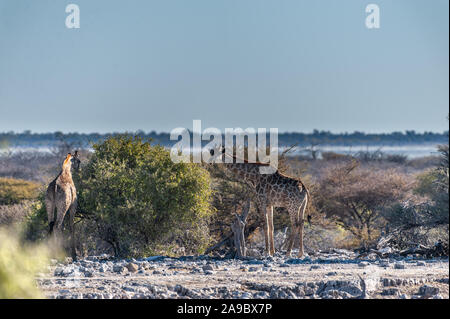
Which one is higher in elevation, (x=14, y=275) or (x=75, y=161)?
(x=75, y=161)

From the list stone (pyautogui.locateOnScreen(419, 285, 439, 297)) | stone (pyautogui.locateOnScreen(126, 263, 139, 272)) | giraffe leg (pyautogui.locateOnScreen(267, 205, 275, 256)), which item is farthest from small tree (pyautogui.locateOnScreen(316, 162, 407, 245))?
stone (pyautogui.locateOnScreen(419, 285, 439, 297))

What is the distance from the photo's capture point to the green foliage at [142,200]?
49.2 ft

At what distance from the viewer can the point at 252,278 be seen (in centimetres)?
1209

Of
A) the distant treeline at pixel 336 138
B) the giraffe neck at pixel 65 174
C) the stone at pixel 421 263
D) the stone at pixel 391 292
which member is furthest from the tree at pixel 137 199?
the distant treeline at pixel 336 138

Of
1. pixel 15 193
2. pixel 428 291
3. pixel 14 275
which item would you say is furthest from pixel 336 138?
pixel 14 275

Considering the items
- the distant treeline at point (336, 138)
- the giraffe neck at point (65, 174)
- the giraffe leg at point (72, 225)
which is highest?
the giraffe neck at point (65, 174)

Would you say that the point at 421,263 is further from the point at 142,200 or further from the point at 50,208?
the point at 50,208

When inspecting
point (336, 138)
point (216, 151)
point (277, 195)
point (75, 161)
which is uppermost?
point (216, 151)

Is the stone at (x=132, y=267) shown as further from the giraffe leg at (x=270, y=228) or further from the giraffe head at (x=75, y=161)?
the giraffe leg at (x=270, y=228)

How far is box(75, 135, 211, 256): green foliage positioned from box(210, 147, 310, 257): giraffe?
0.92 m

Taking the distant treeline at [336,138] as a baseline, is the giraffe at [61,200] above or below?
above

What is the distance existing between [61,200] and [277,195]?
151 inches

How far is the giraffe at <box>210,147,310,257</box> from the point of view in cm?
1474

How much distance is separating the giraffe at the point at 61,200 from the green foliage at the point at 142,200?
68cm
